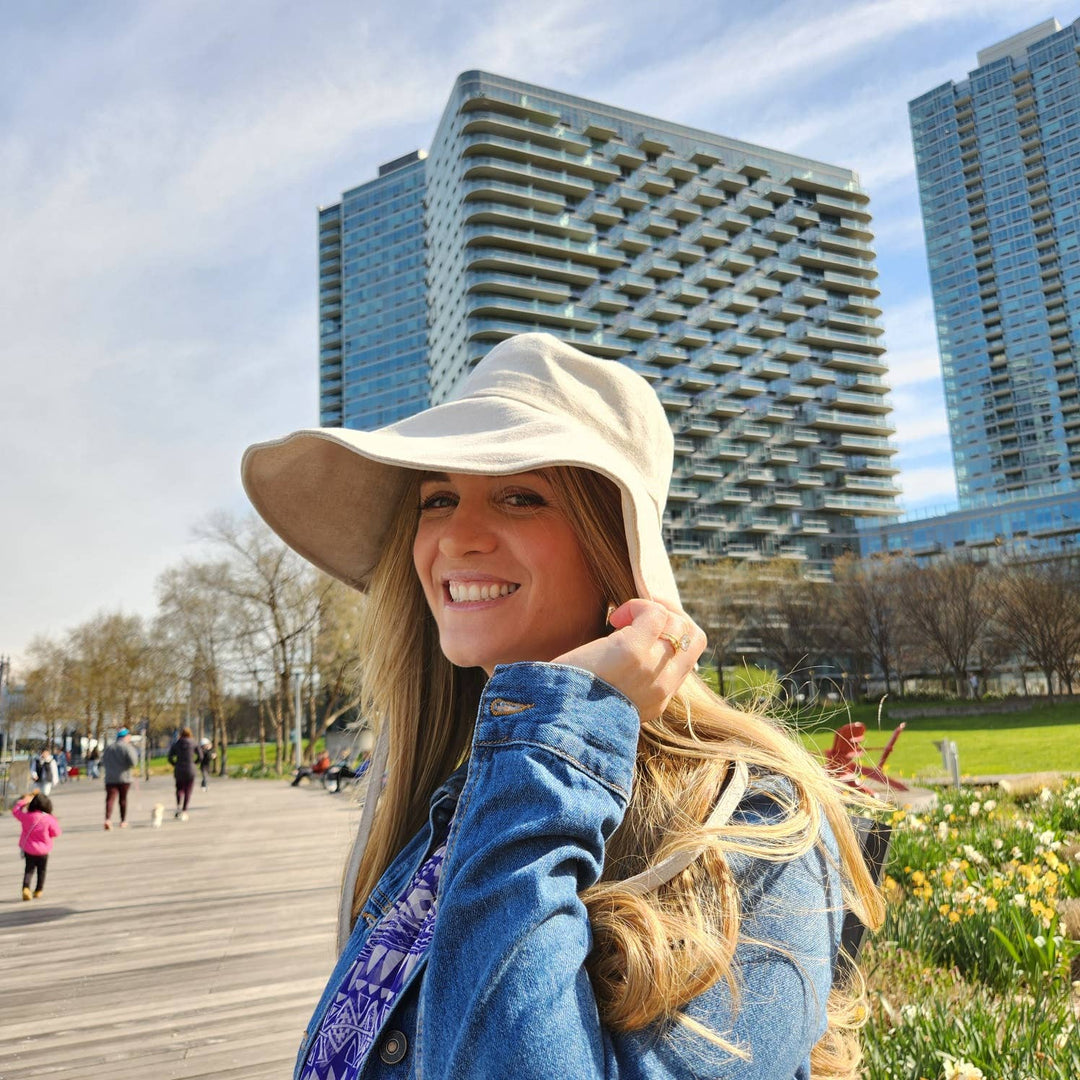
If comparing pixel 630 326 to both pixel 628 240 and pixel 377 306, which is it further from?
pixel 377 306

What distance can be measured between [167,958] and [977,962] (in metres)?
5.03

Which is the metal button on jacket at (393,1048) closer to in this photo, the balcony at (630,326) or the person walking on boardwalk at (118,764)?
the person walking on boardwalk at (118,764)

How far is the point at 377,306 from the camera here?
8875 centimetres

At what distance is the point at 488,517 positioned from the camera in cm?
136

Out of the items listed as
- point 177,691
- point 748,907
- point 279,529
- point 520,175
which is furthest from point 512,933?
point 520,175

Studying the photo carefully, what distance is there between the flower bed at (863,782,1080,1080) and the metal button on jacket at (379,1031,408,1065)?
60.8 inches

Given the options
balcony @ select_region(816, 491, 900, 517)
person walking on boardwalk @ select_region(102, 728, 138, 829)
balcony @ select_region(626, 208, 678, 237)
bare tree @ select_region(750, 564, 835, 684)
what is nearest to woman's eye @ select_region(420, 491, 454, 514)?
person walking on boardwalk @ select_region(102, 728, 138, 829)

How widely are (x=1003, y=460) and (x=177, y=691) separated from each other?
334 feet

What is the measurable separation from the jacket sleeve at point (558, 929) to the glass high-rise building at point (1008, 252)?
103 metres

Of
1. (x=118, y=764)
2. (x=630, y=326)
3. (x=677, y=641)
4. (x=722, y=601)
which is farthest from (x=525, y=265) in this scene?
(x=677, y=641)

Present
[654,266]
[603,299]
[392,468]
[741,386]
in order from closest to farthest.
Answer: [392,468]
[603,299]
[654,266]
[741,386]

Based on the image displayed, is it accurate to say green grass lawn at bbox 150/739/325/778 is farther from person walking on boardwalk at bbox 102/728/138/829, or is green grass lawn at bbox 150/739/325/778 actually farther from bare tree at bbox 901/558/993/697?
bare tree at bbox 901/558/993/697

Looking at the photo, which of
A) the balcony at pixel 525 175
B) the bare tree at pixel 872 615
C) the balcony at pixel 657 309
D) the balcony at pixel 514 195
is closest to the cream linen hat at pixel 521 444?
the bare tree at pixel 872 615

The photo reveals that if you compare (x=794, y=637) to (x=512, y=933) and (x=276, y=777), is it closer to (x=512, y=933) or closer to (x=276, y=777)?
(x=276, y=777)
